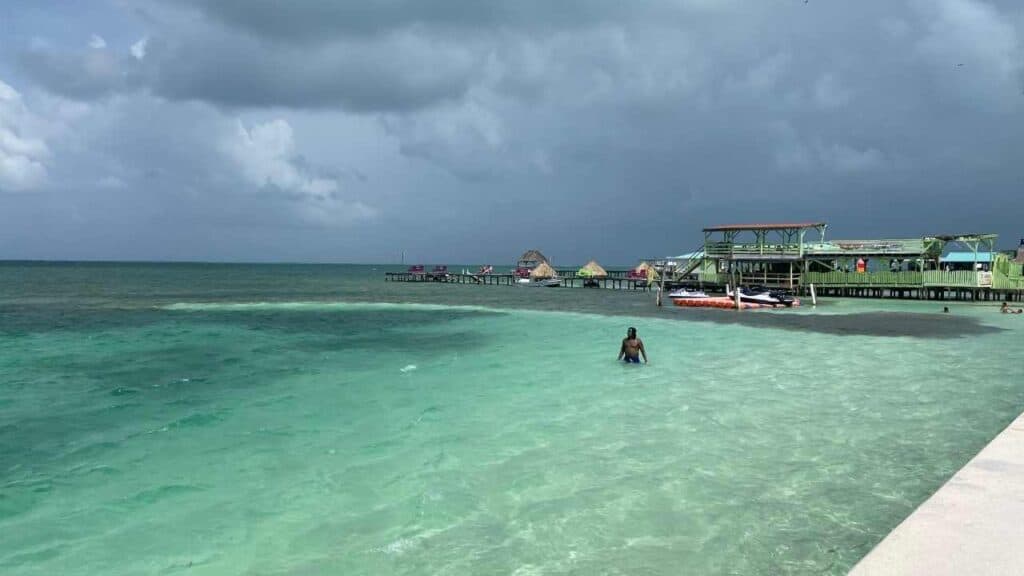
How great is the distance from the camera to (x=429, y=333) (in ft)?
92.8

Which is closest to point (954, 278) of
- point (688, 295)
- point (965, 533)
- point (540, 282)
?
point (688, 295)

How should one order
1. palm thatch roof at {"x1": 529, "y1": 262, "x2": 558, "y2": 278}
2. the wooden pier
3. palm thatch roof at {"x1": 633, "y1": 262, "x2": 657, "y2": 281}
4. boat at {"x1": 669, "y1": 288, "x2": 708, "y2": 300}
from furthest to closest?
palm thatch roof at {"x1": 529, "y1": 262, "x2": 558, "y2": 278} < the wooden pier < palm thatch roof at {"x1": 633, "y1": 262, "x2": 657, "y2": 281} < boat at {"x1": 669, "y1": 288, "x2": 708, "y2": 300}

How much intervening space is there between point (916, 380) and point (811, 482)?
369 inches

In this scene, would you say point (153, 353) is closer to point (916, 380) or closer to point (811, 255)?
point (916, 380)

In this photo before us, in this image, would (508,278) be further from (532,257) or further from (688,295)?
(688,295)

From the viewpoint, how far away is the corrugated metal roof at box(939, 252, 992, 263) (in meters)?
44.7

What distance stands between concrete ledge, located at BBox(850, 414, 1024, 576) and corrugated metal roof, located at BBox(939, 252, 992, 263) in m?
46.9

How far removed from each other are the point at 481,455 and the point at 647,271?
2609 inches

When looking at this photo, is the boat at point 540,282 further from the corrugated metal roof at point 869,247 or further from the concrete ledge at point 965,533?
the concrete ledge at point 965,533

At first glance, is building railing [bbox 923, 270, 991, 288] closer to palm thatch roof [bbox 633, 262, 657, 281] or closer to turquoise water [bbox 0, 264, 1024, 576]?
turquoise water [bbox 0, 264, 1024, 576]

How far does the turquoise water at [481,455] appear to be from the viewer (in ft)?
20.8

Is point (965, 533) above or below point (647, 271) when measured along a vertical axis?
below

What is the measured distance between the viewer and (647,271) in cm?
7350

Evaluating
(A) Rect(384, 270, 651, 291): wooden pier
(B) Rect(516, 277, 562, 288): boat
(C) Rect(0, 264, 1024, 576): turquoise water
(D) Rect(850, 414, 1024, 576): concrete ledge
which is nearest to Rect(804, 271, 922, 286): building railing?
(A) Rect(384, 270, 651, 291): wooden pier
